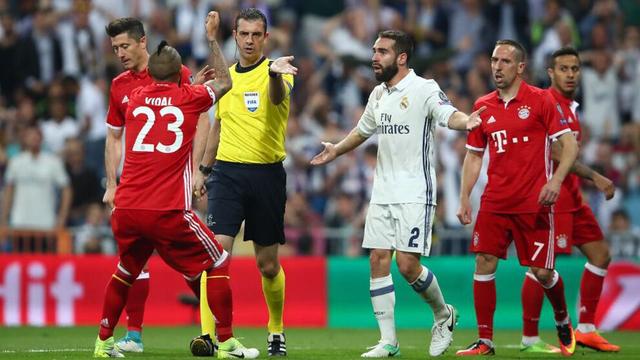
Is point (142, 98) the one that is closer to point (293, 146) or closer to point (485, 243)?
point (485, 243)

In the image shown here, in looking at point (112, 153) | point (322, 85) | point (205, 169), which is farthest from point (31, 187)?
point (205, 169)

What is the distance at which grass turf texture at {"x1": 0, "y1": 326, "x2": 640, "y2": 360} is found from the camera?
1189 centimetres

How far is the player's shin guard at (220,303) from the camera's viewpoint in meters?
10.7

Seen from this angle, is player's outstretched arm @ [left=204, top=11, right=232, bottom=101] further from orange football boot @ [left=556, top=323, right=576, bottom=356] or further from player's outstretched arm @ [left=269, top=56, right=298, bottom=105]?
orange football boot @ [left=556, top=323, right=576, bottom=356]

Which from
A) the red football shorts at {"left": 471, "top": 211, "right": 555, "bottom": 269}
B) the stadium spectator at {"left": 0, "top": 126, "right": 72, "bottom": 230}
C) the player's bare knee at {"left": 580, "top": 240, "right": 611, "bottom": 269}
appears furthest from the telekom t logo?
the stadium spectator at {"left": 0, "top": 126, "right": 72, "bottom": 230}

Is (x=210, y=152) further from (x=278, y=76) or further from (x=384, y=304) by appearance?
(x=384, y=304)

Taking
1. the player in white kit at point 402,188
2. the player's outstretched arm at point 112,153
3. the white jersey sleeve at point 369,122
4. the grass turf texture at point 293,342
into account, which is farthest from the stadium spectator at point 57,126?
the player in white kit at point 402,188

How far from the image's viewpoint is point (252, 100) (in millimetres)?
11789

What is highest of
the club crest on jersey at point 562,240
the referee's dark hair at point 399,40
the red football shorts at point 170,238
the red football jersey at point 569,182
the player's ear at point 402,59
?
the referee's dark hair at point 399,40

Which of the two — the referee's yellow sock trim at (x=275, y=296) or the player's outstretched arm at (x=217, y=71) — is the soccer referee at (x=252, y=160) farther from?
the player's outstretched arm at (x=217, y=71)

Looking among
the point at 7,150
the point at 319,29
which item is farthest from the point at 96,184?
the point at 319,29

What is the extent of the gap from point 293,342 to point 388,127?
359cm

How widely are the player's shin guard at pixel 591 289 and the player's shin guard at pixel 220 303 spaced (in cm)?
443

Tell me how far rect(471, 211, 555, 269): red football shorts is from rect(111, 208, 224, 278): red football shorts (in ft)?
8.57
